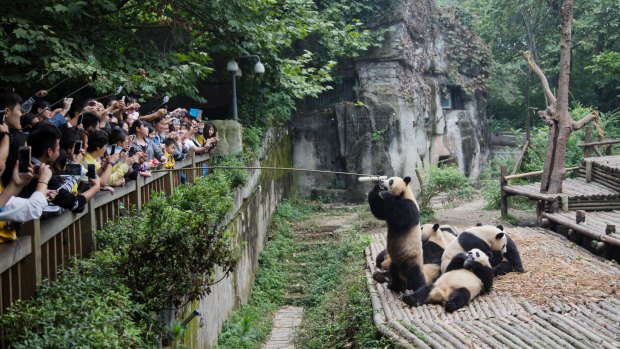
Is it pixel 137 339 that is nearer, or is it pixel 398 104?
pixel 137 339

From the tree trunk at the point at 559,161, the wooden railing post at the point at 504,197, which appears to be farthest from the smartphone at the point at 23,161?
the wooden railing post at the point at 504,197

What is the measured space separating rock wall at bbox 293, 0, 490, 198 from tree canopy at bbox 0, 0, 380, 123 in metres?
3.78

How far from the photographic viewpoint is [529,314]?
22.3ft

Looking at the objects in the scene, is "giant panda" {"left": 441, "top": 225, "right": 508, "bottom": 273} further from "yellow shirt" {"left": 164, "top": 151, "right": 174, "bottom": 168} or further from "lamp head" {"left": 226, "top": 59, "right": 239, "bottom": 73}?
"lamp head" {"left": 226, "top": 59, "right": 239, "bottom": 73}

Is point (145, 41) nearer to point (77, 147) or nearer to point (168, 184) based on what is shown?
point (168, 184)

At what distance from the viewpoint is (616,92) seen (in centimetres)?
2495

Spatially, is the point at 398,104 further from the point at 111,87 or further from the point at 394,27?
the point at 111,87

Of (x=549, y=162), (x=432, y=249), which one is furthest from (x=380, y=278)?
(x=549, y=162)

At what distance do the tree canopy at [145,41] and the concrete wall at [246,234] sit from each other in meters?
2.11

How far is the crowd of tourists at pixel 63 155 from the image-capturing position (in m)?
4.09

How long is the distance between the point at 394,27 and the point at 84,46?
13021mm

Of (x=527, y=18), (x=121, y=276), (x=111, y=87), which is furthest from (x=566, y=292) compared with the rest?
(x=527, y=18)

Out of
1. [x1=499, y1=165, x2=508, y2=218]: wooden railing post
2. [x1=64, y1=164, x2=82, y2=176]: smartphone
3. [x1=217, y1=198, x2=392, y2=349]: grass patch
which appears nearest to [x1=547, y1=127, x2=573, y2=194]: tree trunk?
[x1=499, y1=165, x2=508, y2=218]: wooden railing post

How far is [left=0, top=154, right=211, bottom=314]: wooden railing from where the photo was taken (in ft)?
12.4
